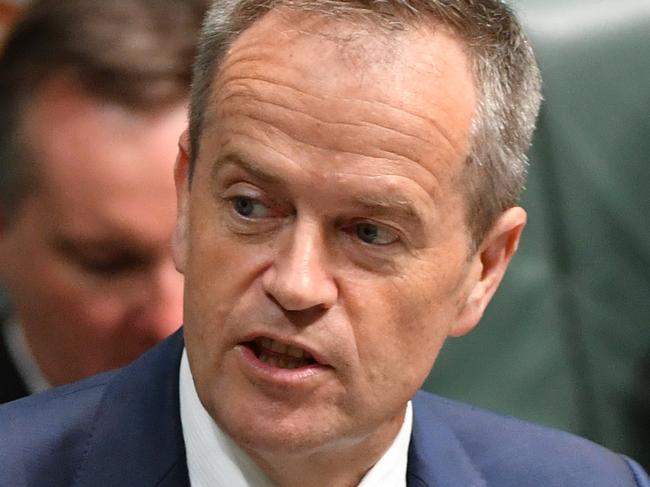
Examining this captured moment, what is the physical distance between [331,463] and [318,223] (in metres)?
0.29

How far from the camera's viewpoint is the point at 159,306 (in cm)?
183

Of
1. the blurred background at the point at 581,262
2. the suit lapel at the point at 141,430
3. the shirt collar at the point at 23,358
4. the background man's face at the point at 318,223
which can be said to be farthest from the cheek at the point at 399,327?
the blurred background at the point at 581,262

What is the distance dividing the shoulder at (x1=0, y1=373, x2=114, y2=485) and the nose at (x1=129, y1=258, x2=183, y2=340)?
342mm

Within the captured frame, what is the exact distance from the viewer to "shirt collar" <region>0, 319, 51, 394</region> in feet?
6.40

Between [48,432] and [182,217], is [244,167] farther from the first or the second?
[48,432]

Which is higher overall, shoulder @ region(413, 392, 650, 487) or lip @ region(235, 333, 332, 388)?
lip @ region(235, 333, 332, 388)

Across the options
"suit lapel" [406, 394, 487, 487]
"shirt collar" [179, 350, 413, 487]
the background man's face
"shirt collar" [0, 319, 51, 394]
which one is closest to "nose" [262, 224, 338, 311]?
the background man's face

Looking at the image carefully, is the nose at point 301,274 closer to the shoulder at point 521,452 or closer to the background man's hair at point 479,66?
the background man's hair at point 479,66

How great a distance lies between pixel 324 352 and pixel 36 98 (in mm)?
795

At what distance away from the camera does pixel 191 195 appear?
1376mm

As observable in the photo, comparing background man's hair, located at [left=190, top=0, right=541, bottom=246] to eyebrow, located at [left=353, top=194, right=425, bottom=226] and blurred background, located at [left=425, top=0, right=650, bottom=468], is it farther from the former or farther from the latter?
blurred background, located at [left=425, top=0, right=650, bottom=468]

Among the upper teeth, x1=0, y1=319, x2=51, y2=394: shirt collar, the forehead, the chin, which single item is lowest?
x1=0, y1=319, x2=51, y2=394: shirt collar

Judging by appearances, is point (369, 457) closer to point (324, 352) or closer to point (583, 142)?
point (324, 352)

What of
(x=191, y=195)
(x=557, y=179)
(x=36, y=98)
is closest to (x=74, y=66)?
(x=36, y=98)
